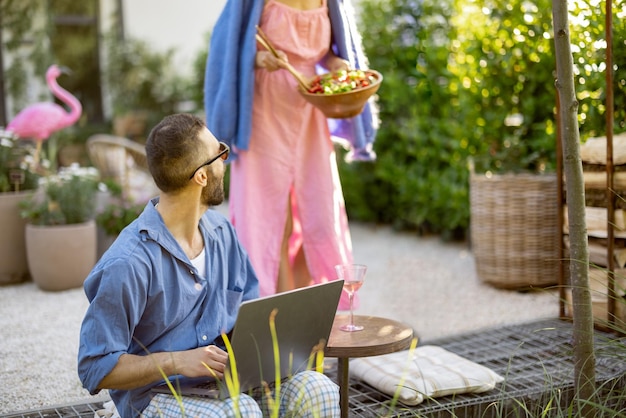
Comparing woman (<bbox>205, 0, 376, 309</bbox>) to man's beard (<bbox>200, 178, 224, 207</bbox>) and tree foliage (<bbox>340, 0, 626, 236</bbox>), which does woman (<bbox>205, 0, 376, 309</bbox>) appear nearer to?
man's beard (<bbox>200, 178, 224, 207</bbox>)

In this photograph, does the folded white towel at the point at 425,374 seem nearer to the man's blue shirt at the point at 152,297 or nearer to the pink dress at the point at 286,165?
the pink dress at the point at 286,165

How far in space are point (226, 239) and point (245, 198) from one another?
85 centimetres

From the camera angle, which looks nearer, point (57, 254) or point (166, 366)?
point (166, 366)

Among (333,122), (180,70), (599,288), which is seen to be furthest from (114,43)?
(599,288)

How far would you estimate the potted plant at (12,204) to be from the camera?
482 cm

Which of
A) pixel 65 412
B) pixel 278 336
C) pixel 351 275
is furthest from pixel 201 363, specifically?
pixel 65 412

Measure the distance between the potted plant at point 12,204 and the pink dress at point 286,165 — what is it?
6.43 feet

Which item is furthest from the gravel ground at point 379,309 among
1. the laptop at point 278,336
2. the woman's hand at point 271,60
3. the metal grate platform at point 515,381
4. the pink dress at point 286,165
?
the woman's hand at point 271,60

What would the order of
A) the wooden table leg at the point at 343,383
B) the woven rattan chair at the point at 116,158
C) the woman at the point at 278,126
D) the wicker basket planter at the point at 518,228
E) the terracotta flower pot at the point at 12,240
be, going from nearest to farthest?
the wooden table leg at the point at 343,383
the woman at the point at 278,126
the wicker basket planter at the point at 518,228
the terracotta flower pot at the point at 12,240
the woven rattan chair at the point at 116,158

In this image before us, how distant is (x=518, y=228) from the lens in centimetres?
463

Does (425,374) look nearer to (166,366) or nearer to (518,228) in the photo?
(166,366)

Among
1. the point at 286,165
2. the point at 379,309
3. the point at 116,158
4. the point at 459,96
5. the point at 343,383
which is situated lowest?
the point at 379,309

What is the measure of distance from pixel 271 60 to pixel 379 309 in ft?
5.86

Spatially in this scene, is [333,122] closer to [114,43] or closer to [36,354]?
[36,354]
